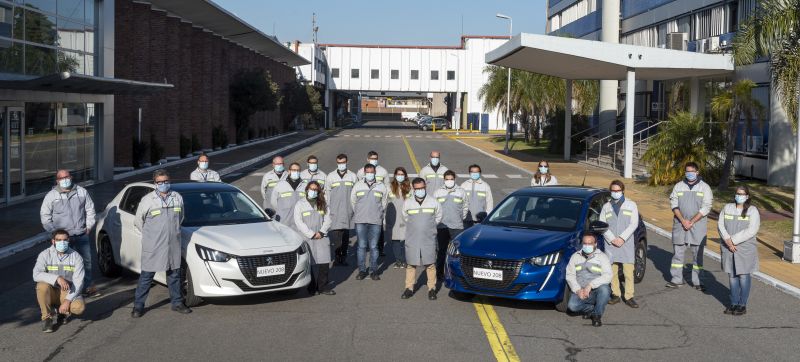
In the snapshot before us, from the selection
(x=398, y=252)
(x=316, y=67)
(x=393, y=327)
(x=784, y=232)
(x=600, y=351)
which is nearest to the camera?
(x=600, y=351)

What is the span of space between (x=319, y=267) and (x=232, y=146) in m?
42.4

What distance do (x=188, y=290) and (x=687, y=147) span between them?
22.0 metres

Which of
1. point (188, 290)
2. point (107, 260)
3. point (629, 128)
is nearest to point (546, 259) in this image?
point (188, 290)

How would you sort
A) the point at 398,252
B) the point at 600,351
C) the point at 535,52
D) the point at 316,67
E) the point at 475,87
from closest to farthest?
1. the point at 600,351
2. the point at 398,252
3. the point at 535,52
4. the point at 316,67
5. the point at 475,87

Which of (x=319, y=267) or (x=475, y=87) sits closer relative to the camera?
(x=319, y=267)

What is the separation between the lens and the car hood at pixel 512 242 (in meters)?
10.7

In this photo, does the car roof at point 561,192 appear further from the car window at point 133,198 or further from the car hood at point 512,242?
the car window at point 133,198

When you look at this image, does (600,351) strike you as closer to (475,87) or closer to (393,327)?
(393,327)

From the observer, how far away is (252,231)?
→ 37.5 feet

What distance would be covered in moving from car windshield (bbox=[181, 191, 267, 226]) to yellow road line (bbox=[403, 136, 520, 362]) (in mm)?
3317

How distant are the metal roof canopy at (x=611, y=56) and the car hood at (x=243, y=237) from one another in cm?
2110

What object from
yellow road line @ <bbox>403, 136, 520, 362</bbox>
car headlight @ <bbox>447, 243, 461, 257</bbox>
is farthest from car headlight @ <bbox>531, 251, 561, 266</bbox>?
car headlight @ <bbox>447, 243, 461, 257</bbox>

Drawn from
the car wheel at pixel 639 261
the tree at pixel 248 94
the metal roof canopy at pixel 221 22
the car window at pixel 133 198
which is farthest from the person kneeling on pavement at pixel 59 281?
the tree at pixel 248 94

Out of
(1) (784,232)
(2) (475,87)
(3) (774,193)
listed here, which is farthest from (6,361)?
(2) (475,87)
